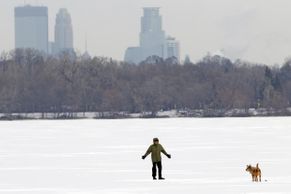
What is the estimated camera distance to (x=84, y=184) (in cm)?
2253

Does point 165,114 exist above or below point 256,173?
above

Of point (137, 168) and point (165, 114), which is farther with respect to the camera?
point (165, 114)

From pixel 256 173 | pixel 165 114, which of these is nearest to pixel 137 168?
pixel 256 173

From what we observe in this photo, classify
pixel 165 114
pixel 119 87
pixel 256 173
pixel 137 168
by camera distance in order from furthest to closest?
pixel 119 87
pixel 165 114
pixel 137 168
pixel 256 173

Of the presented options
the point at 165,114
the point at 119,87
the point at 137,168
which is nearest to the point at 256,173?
the point at 137,168

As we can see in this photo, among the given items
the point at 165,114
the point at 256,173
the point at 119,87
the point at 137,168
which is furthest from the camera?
the point at 119,87

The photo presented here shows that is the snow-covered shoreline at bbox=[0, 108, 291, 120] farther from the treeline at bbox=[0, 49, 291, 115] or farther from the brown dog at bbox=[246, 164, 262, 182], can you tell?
the brown dog at bbox=[246, 164, 262, 182]

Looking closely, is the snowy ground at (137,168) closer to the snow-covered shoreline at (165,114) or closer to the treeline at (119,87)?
the snow-covered shoreline at (165,114)

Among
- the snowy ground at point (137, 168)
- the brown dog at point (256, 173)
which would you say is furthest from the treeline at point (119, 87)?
the brown dog at point (256, 173)

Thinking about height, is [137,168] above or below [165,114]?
below

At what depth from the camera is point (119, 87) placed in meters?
137

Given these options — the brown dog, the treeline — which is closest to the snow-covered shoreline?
the treeline

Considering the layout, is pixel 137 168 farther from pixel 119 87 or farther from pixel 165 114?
pixel 119 87

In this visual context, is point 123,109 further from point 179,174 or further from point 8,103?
point 179,174
